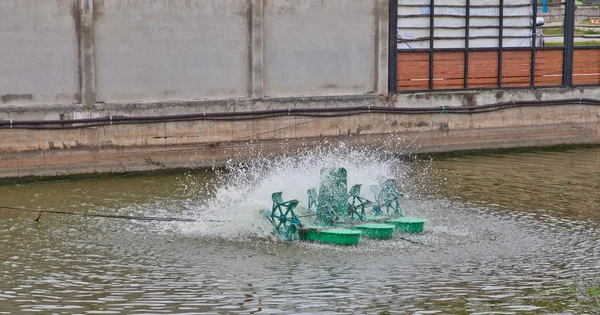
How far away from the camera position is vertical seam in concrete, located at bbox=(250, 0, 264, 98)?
2483 cm

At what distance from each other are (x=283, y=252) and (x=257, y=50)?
10.2 meters

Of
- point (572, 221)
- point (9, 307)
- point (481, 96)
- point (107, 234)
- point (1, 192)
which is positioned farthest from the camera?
point (481, 96)

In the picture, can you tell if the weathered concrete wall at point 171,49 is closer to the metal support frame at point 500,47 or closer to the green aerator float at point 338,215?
the metal support frame at point 500,47

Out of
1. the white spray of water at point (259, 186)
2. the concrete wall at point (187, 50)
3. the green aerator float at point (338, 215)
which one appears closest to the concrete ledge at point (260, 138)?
the white spray of water at point (259, 186)

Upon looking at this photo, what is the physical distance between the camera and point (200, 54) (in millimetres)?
24359

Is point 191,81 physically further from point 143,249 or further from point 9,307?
point 9,307

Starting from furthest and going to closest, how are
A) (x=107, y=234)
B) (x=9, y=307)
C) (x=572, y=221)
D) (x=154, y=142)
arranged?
(x=154, y=142) < (x=572, y=221) < (x=107, y=234) < (x=9, y=307)

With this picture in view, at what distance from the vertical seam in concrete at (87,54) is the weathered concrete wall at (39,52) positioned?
0.38 ft

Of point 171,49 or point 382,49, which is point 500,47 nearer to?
point 382,49

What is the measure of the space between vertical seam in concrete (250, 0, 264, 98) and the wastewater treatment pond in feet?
9.49

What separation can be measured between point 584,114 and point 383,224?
532 inches

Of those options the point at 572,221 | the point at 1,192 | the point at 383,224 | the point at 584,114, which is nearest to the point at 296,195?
the point at 383,224

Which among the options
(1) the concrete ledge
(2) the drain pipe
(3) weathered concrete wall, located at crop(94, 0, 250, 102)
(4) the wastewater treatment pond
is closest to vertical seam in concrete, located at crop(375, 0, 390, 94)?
(2) the drain pipe

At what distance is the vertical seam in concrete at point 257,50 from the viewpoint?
2483 cm
